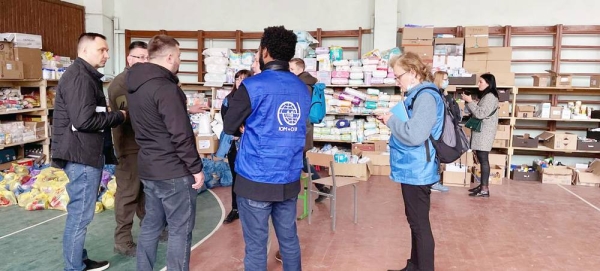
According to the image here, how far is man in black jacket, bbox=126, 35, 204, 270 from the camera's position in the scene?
2307mm

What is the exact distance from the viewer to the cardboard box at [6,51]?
19.0 ft

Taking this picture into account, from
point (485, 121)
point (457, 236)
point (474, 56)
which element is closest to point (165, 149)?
point (457, 236)

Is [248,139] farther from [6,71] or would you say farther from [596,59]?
[596,59]

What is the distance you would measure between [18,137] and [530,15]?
25.9 feet

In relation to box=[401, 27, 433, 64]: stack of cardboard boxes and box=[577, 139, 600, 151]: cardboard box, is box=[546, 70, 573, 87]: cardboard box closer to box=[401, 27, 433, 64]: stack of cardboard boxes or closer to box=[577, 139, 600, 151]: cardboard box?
box=[577, 139, 600, 151]: cardboard box

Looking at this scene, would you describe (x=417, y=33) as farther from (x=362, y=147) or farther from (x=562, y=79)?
(x=562, y=79)

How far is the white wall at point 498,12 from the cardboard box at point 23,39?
563 centimetres

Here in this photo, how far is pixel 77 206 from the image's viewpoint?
2.73 m

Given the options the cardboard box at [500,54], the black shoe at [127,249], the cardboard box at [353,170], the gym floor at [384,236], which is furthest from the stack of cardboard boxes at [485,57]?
the black shoe at [127,249]

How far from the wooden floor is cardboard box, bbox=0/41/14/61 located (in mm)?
3252

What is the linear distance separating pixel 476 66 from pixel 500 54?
37 centimetres

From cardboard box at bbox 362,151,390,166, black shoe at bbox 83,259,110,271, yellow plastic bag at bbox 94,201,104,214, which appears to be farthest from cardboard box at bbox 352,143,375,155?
black shoe at bbox 83,259,110,271

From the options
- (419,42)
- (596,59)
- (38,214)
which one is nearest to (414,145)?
(38,214)

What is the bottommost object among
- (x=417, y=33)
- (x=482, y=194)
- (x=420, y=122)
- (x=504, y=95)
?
(x=482, y=194)
